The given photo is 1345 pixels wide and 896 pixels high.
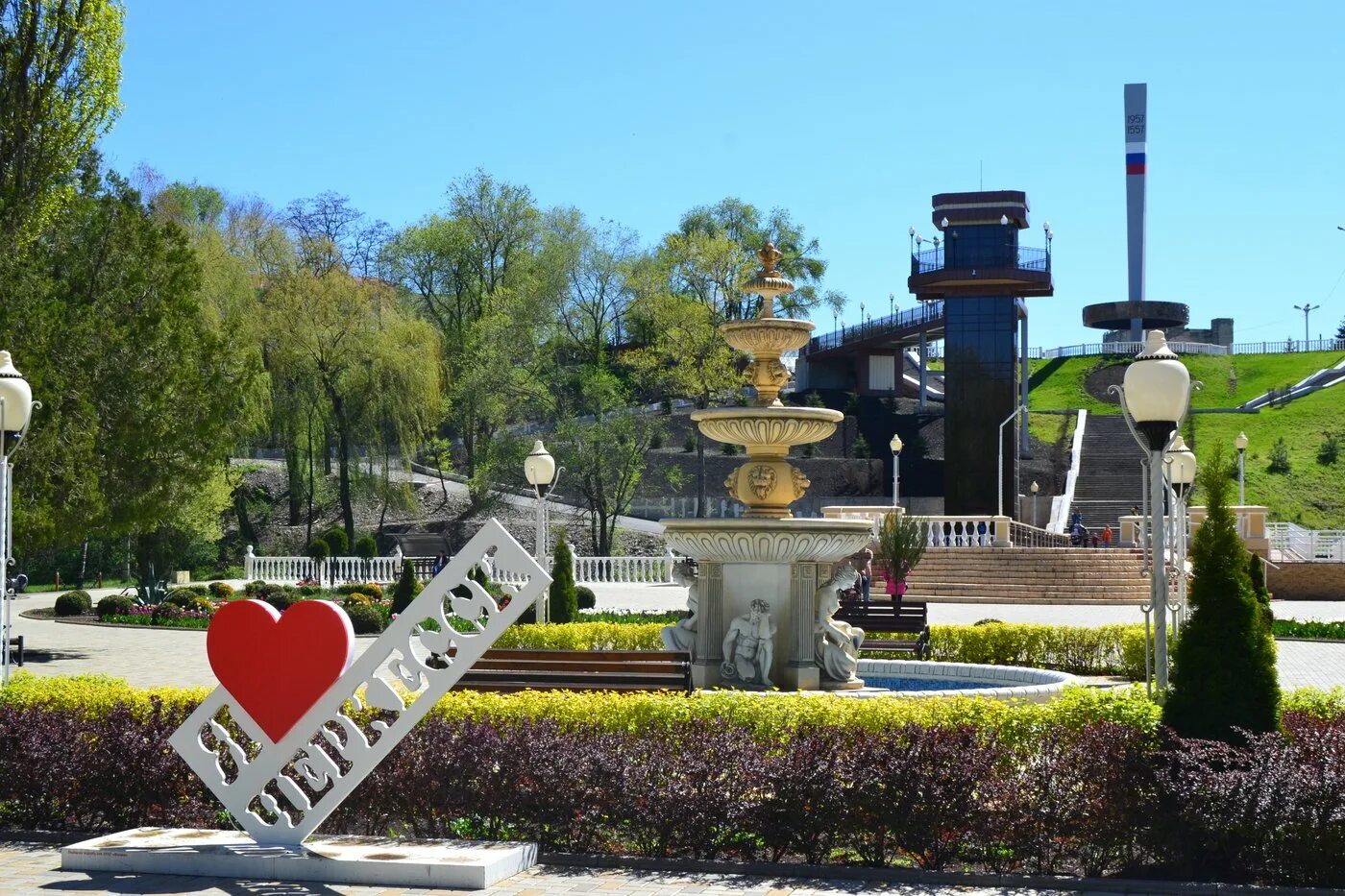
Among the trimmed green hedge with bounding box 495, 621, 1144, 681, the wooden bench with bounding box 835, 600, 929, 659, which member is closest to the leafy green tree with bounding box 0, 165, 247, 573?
the trimmed green hedge with bounding box 495, 621, 1144, 681

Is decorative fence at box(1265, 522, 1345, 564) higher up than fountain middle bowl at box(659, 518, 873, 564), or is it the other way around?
fountain middle bowl at box(659, 518, 873, 564)

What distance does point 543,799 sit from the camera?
29.2 ft

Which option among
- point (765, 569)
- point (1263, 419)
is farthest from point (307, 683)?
point (1263, 419)

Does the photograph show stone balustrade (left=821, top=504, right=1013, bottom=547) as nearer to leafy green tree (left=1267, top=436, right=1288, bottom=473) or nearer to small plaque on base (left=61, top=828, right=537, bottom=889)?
small plaque on base (left=61, top=828, right=537, bottom=889)

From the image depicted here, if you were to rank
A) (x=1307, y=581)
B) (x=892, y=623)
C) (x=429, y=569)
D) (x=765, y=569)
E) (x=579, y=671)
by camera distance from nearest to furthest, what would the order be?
1. (x=579, y=671)
2. (x=765, y=569)
3. (x=892, y=623)
4. (x=1307, y=581)
5. (x=429, y=569)

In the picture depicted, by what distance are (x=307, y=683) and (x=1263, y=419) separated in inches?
3021

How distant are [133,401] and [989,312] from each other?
40784 mm

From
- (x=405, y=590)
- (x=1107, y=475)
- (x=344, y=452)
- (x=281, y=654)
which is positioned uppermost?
(x=344, y=452)

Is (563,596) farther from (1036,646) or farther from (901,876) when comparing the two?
(901,876)

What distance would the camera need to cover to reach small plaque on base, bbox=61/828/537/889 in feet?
26.6

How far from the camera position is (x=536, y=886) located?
26.7 feet

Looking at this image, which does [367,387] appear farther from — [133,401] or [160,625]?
[133,401]

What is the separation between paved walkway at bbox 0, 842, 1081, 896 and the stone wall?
3230 centimetres

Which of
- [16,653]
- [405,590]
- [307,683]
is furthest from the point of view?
[405,590]
